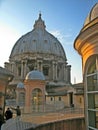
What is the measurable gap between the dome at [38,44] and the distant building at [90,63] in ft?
163

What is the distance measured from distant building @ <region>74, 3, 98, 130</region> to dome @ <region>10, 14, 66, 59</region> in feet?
163

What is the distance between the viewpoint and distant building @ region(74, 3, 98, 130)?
18.5 ft

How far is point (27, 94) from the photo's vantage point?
23.9 m

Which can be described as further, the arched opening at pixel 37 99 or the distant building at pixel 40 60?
the distant building at pixel 40 60

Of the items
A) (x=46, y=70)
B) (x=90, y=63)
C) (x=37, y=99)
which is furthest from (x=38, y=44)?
(x=90, y=63)

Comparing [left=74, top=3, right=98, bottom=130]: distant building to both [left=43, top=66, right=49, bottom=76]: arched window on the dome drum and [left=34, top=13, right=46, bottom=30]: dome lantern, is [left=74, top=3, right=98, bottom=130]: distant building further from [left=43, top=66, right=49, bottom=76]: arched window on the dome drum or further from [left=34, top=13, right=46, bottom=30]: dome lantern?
[left=34, top=13, right=46, bottom=30]: dome lantern

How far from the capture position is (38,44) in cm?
5969

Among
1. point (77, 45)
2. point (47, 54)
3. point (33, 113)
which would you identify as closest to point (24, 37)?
point (47, 54)

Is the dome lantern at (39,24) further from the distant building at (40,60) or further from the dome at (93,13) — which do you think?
the dome at (93,13)

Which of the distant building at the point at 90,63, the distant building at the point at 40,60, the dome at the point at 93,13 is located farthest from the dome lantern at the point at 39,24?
the distant building at the point at 90,63

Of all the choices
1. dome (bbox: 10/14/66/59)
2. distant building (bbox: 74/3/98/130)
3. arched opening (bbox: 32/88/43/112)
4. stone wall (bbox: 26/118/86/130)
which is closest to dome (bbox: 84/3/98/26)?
distant building (bbox: 74/3/98/130)

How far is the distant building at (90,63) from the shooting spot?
5633 millimetres

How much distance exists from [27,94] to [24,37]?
4293 cm

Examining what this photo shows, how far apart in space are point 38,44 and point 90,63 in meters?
54.0
